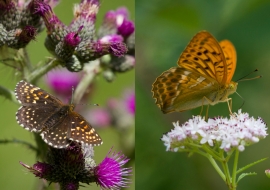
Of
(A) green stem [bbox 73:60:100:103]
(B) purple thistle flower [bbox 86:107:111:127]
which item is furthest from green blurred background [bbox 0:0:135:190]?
(A) green stem [bbox 73:60:100:103]

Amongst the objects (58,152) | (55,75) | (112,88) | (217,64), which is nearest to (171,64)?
(55,75)

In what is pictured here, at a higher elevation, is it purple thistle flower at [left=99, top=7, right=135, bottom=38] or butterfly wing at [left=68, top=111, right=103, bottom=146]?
purple thistle flower at [left=99, top=7, right=135, bottom=38]

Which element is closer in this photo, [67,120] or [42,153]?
[67,120]

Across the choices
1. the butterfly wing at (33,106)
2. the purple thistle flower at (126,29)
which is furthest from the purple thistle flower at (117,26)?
the butterfly wing at (33,106)

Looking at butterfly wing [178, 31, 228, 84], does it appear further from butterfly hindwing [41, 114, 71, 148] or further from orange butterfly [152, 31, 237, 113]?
butterfly hindwing [41, 114, 71, 148]

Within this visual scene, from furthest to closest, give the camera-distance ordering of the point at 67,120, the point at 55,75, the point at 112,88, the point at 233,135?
the point at 112,88 < the point at 55,75 < the point at 67,120 < the point at 233,135

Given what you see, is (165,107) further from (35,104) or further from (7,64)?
(7,64)

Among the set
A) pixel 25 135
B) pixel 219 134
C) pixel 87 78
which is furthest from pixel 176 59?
pixel 25 135

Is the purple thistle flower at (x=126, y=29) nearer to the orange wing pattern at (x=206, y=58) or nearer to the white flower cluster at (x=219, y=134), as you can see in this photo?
the orange wing pattern at (x=206, y=58)
